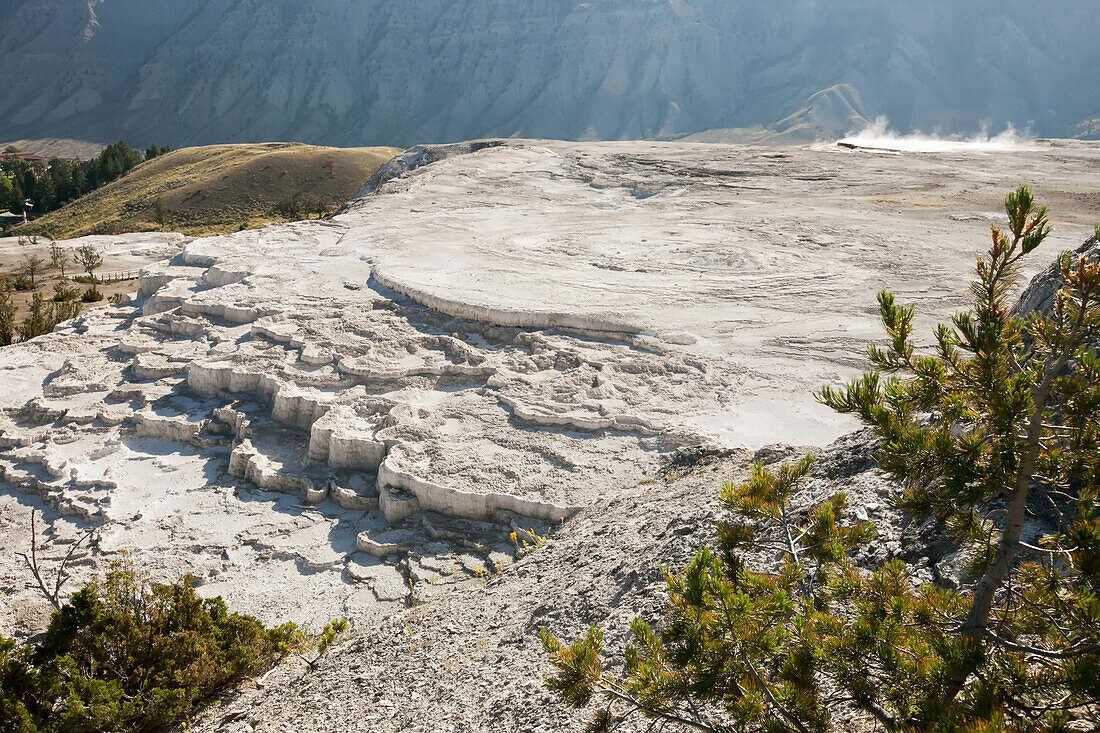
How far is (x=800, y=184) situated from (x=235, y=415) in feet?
69.6

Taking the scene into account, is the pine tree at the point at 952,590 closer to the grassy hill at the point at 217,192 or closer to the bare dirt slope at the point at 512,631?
the bare dirt slope at the point at 512,631

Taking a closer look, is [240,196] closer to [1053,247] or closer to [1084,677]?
[1053,247]

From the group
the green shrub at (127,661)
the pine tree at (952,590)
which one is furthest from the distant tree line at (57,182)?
the pine tree at (952,590)

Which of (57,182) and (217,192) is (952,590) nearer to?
(217,192)

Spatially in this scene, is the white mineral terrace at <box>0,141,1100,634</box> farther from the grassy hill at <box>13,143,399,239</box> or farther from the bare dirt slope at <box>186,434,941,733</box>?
the grassy hill at <box>13,143,399,239</box>

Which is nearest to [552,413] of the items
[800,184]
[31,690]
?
[31,690]

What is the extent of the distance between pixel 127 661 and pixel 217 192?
45.9 metres

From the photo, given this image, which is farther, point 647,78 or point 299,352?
point 647,78

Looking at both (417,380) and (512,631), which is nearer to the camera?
(512,631)

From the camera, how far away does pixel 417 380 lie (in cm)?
1123

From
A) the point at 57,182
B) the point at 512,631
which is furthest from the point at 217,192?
the point at 512,631

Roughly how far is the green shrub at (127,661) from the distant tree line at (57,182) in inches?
2289

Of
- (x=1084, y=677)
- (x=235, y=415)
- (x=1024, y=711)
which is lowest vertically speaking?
(x=235, y=415)

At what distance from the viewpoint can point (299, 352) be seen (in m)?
12.5
